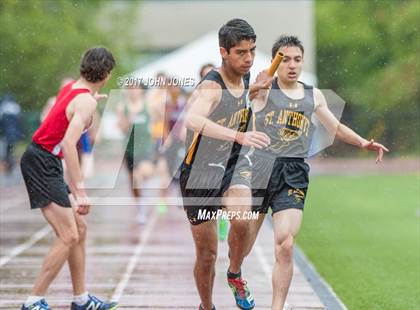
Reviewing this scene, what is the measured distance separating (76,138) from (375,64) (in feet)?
114

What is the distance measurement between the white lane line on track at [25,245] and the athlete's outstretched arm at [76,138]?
12.6 feet

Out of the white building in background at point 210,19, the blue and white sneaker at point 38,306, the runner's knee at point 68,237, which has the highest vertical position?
the runner's knee at point 68,237

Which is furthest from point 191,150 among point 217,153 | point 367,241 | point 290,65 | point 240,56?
point 367,241

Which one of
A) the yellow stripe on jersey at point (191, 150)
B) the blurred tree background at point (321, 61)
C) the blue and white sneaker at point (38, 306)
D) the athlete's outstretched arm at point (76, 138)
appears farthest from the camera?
the blurred tree background at point (321, 61)

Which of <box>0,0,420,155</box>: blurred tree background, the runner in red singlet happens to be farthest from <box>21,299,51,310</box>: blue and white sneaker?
<box>0,0,420,155</box>: blurred tree background

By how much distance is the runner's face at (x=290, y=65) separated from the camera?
8898 mm

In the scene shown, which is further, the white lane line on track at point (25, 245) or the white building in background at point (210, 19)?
the white building in background at point (210, 19)

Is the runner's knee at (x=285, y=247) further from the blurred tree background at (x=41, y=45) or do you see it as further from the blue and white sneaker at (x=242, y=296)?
Result: the blurred tree background at (x=41, y=45)

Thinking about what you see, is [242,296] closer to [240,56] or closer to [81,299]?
[81,299]

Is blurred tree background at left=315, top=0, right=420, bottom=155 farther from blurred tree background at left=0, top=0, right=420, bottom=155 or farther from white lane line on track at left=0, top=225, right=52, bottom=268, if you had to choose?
white lane line on track at left=0, top=225, right=52, bottom=268

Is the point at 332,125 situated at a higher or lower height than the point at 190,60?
higher

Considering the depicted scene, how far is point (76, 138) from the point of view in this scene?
8680 millimetres

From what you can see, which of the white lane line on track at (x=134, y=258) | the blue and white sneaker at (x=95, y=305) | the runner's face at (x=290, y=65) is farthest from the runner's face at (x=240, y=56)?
the white lane line on track at (x=134, y=258)

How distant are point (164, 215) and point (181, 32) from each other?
36258 mm
